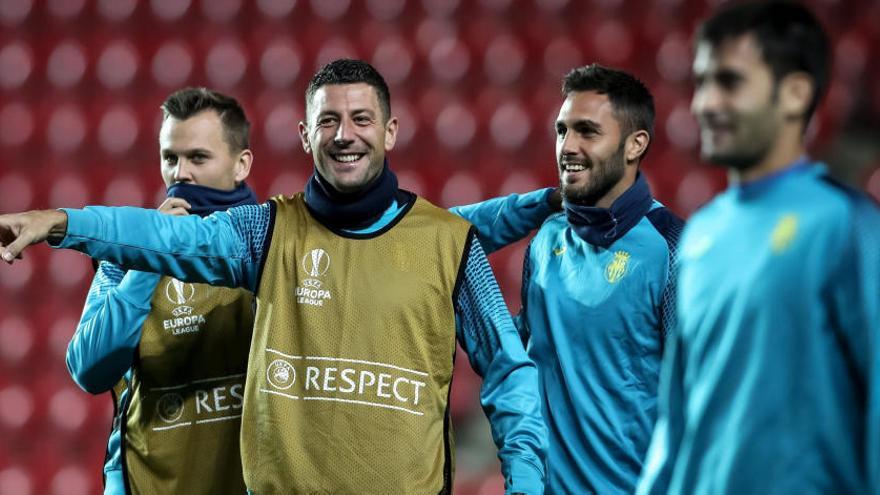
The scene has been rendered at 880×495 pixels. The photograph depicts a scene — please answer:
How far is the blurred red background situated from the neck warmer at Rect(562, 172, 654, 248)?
2111 mm

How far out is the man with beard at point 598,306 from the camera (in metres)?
2.34

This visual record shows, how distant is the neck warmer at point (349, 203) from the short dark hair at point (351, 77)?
0.56 ft

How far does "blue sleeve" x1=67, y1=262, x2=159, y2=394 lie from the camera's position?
2.34 metres

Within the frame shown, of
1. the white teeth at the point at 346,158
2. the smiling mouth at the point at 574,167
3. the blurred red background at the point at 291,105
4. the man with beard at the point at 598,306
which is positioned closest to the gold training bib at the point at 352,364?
the white teeth at the point at 346,158

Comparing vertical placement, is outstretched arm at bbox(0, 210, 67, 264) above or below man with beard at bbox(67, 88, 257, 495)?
above

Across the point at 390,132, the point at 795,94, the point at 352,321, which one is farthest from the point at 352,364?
the point at 795,94

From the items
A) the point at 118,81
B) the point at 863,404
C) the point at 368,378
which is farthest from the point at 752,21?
the point at 118,81

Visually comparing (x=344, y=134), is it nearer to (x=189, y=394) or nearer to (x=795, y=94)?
(x=189, y=394)

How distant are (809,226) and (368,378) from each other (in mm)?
966

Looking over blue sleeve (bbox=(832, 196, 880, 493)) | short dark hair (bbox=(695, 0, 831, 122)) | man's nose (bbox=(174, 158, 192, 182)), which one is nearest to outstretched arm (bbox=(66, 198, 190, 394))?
man's nose (bbox=(174, 158, 192, 182))

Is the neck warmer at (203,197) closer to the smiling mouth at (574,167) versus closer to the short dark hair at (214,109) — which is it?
the short dark hair at (214,109)

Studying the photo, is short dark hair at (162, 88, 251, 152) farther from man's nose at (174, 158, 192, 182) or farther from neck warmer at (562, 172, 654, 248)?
neck warmer at (562, 172, 654, 248)

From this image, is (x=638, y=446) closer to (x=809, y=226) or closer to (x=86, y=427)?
(x=809, y=226)

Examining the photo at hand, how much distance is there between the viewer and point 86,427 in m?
5.01
